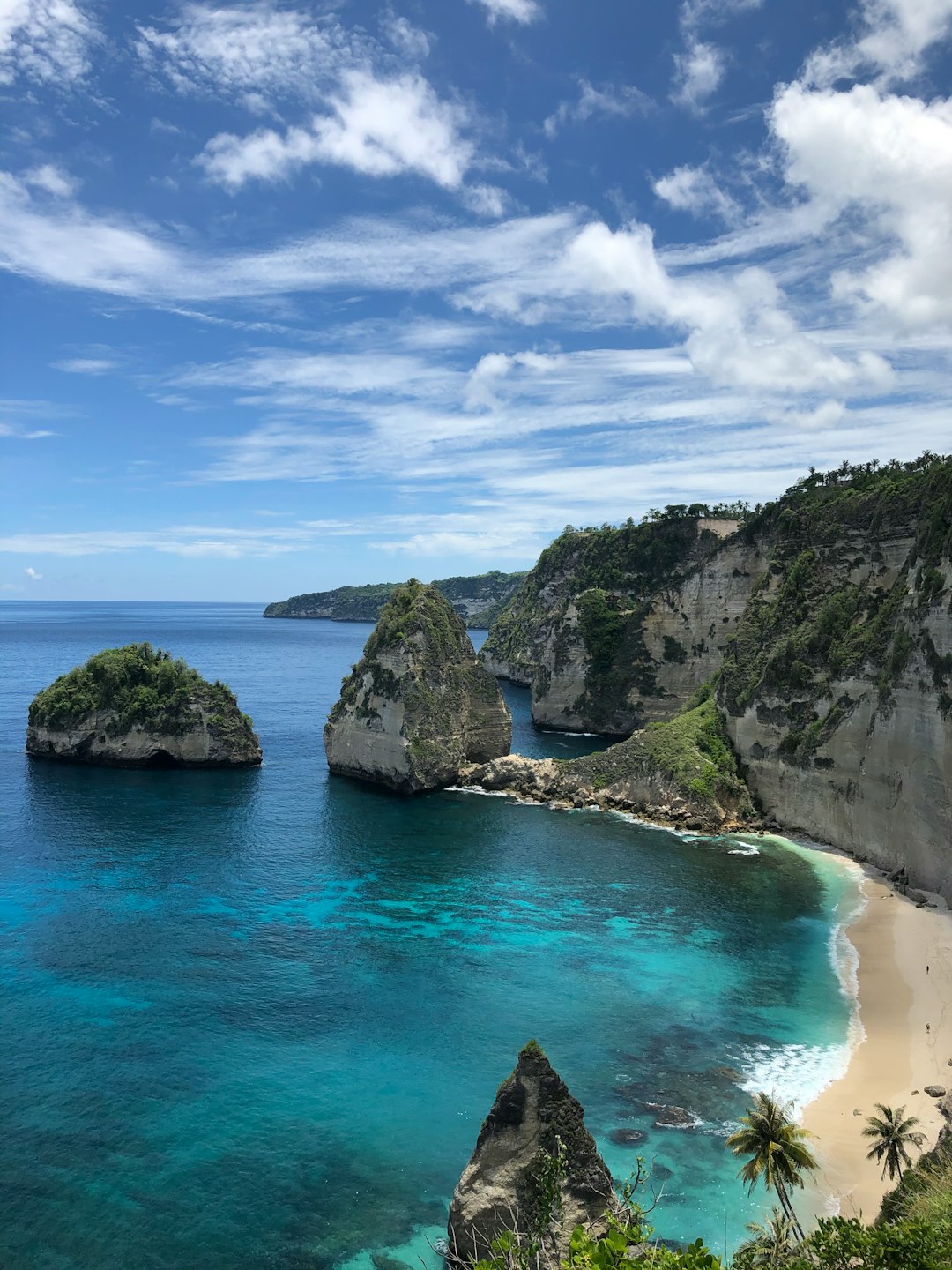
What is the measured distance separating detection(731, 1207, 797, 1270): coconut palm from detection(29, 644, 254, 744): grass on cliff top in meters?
68.5

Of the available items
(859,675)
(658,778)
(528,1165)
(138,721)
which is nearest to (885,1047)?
(528,1165)

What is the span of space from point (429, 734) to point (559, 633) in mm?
40528

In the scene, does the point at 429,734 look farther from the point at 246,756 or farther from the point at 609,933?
the point at 609,933

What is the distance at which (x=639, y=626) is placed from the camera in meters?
104

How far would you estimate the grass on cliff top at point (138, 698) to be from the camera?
3209 inches

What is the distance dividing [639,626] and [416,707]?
40251mm

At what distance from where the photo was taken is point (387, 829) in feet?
210

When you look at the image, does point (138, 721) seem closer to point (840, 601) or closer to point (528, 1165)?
point (840, 601)

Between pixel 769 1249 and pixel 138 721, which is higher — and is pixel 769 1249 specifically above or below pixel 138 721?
below

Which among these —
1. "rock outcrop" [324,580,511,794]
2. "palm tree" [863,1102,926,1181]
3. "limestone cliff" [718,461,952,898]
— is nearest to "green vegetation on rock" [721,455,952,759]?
"limestone cliff" [718,461,952,898]

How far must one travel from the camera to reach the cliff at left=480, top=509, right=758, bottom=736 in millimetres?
97812

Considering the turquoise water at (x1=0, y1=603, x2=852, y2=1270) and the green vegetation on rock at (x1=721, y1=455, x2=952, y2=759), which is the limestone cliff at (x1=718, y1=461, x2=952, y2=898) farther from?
the turquoise water at (x1=0, y1=603, x2=852, y2=1270)

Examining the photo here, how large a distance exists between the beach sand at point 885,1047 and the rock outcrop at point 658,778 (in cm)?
1701

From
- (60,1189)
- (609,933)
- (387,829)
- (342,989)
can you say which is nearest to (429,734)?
(387,829)
